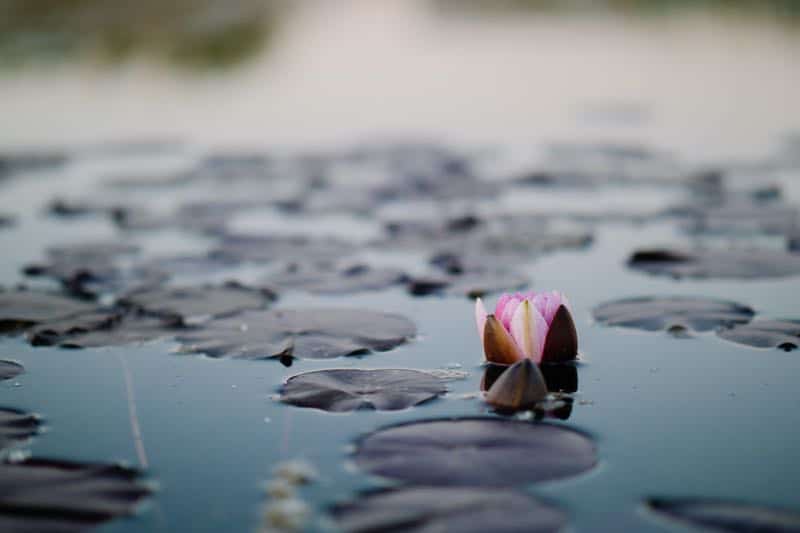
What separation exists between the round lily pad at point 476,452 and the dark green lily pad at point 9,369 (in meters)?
0.91

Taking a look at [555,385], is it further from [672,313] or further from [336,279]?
[336,279]

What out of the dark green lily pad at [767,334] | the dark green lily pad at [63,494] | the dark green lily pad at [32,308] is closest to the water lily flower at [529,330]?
the dark green lily pad at [767,334]

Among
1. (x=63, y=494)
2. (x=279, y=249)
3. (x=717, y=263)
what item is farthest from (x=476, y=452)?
(x=279, y=249)

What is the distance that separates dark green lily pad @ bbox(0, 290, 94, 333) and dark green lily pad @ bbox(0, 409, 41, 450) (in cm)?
68

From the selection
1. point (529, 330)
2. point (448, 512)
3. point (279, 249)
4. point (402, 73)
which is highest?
point (402, 73)

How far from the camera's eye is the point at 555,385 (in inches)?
77.7

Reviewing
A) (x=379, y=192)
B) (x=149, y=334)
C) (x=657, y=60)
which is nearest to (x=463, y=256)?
(x=149, y=334)

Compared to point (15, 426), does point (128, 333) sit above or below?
above

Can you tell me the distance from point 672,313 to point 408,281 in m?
0.88

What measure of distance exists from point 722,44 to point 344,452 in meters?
10.3

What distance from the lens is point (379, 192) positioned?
4.88 m

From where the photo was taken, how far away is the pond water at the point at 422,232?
165 cm

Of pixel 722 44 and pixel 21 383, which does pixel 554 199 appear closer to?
pixel 21 383

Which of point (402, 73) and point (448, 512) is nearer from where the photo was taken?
point (448, 512)
